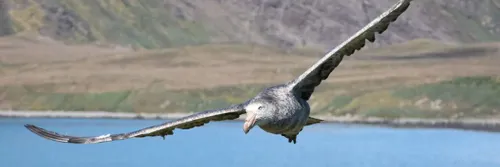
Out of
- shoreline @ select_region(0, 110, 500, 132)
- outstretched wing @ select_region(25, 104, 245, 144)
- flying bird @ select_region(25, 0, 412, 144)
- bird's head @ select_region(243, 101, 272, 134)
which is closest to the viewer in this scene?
bird's head @ select_region(243, 101, 272, 134)

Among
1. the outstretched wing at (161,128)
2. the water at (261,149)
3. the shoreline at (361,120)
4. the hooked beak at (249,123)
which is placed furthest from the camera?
the shoreline at (361,120)

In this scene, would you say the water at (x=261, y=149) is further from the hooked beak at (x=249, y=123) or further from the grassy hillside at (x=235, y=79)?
the hooked beak at (x=249, y=123)

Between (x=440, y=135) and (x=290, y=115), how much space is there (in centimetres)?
6979

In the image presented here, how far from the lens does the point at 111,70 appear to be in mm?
146750

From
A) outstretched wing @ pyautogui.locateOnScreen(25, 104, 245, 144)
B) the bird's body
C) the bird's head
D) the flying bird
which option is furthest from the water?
the bird's head

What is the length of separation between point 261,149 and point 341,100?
40891 millimetres

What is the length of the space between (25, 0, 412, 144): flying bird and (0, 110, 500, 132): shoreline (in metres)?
66.4

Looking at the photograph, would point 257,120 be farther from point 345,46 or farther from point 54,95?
point 54,95

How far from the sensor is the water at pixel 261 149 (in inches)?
2591

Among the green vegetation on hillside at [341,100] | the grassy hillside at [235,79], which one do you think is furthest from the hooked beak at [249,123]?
the green vegetation on hillside at [341,100]

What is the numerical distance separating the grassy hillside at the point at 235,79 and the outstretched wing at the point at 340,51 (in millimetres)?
82446

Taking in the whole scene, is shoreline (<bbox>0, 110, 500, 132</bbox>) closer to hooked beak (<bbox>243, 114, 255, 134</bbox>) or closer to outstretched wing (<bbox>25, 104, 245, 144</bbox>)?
outstretched wing (<bbox>25, 104, 245, 144</bbox>)

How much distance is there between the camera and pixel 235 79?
135m

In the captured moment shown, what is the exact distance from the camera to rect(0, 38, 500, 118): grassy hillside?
4414 inches
